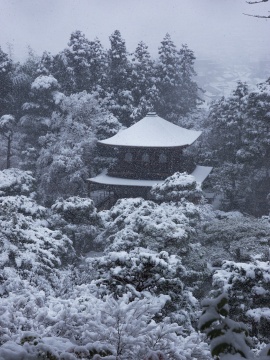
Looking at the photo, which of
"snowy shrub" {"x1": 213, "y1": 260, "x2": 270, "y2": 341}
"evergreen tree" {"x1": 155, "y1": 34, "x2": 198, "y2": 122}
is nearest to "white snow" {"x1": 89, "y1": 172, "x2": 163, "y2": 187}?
"evergreen tree" {"x1": 155, "y1": 34, "x2": 198, "y2": 122}

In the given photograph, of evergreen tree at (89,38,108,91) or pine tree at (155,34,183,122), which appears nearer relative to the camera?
evergreen tree at (89,38,108,91)

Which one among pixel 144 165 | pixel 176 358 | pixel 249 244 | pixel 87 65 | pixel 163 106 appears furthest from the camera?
pixel 163 106

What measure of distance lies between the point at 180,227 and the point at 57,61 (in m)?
26.4

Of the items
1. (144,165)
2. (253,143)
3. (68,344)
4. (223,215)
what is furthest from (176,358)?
(253,143)

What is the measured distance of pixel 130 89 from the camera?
37094 millimetres

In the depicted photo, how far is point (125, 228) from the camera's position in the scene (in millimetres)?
14852

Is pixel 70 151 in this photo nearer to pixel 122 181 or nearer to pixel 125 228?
pixel 122 181

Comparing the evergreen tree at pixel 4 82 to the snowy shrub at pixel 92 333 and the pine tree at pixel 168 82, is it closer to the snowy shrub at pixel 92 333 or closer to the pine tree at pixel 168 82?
the pine tree at pixel 168 82

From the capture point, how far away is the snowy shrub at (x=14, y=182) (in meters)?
22.2

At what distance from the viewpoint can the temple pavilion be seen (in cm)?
2747

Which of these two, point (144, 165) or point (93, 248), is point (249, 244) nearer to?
point (93, 248)

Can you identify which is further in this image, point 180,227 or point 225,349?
point 180,227

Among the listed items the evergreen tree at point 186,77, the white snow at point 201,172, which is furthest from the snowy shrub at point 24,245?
the evergreen tree at point 186,77

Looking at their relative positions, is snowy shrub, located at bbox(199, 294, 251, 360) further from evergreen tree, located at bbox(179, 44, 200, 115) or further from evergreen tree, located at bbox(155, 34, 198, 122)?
evergreen tree, located at bbox(179, 44, 200, 115)
